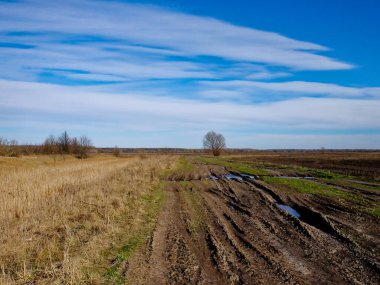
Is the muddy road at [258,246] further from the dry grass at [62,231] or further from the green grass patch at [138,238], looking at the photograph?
the dry grass at [62,231]

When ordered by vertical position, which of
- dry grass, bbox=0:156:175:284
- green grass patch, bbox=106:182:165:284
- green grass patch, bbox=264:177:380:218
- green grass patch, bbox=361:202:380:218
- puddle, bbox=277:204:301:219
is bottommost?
puddle, bbox=277:204:301:219

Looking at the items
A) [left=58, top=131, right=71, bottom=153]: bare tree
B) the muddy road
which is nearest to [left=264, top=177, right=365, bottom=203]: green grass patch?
the muddy road

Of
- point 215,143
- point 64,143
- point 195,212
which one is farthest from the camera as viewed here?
point 215,143

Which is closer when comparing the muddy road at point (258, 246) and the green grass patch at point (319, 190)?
the muddy road at point (258, 246)

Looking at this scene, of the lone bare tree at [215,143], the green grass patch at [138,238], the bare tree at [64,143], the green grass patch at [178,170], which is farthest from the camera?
the lone bare tree at [215,143]

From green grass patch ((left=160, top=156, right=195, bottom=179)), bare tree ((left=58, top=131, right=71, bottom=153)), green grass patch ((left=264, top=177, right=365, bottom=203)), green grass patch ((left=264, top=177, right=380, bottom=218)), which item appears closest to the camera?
green grass patch ((left=264, top=177, right=380, bottom=218))

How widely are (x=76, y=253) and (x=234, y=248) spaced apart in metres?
3.74

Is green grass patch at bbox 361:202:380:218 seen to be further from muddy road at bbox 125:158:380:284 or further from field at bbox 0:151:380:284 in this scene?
muddy road at bbox 125:158:380:284

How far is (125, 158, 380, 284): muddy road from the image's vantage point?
7578 millimetres

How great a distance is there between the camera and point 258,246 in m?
9.77

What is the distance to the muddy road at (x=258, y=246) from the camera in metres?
7.58

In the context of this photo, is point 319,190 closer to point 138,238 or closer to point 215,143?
point 138,238

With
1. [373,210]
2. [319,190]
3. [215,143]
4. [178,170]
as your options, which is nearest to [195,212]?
[373,210]

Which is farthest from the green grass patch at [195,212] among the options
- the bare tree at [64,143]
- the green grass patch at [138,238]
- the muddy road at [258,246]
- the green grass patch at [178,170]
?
the bare tree at [64,143]
